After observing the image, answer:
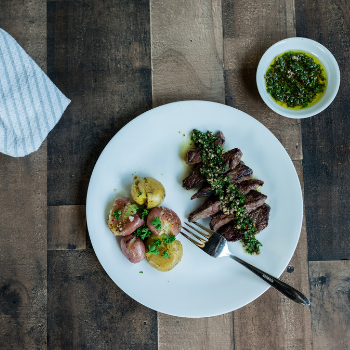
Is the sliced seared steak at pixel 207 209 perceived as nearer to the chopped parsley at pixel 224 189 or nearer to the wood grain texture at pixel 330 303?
the chopped parsley at pixel 224 189

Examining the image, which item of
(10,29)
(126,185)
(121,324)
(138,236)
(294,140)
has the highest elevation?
(10,29)

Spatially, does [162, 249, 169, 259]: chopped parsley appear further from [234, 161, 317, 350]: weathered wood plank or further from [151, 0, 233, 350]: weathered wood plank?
[234, 161, 317, 350]: weathered wood plank

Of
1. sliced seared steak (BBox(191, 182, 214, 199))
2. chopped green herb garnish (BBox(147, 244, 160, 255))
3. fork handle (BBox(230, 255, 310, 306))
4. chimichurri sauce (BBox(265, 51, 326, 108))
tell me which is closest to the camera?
fork handle (BBox(230, 255, 310, 306))

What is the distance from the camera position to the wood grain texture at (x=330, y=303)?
252 cm

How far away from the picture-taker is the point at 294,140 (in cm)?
253

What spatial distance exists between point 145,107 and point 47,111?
32.6 inches

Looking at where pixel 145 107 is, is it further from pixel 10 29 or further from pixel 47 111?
pixel 10 29

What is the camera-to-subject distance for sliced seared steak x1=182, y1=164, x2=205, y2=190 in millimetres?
2291

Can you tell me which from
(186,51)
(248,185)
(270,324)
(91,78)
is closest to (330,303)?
(270,324)

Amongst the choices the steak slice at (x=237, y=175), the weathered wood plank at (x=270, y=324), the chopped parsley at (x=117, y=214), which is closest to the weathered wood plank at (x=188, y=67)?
the weathered wood plank at (x=270, y=324)

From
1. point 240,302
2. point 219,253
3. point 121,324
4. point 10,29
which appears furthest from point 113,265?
point 10,29

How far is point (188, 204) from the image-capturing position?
2.40 metres

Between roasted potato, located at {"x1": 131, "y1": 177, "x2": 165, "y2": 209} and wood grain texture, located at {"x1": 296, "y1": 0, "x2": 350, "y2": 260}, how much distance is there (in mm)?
1290

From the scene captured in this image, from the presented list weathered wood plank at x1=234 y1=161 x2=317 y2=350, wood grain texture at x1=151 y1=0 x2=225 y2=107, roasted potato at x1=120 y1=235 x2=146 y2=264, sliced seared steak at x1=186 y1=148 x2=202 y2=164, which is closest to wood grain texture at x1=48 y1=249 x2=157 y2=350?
roasted potato at x1=120 y1=235 x2=146 y2=264
